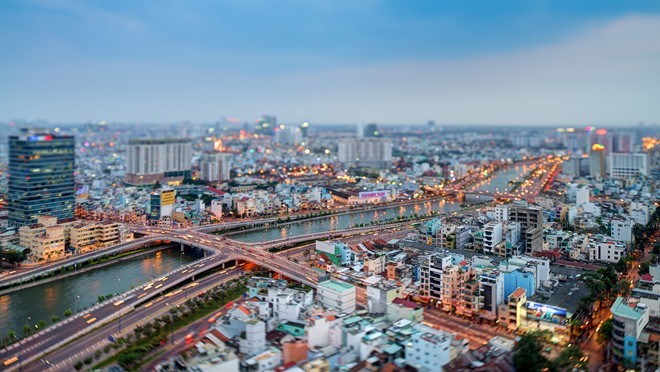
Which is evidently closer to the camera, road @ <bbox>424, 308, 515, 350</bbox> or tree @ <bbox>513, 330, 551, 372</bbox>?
tree @ <bbox>513, 330, 551, 372</bbox>

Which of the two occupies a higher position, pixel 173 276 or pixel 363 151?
pixel 363 151

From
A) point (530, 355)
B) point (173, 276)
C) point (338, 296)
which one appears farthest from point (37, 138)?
point (530, 355)

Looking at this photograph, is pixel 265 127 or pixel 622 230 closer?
pixel 622 230

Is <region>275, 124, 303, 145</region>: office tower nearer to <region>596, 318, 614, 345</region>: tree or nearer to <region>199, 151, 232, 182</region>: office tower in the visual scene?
<region>199, 151, 232, 182</region>: office tower

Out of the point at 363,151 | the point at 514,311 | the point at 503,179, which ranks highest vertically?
the point at 363,151

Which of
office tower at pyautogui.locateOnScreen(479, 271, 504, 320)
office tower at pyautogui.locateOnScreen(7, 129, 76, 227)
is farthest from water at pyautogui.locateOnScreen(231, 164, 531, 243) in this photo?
office tower at pyautogui.locateOnScreen(479, 271, 504, 320)

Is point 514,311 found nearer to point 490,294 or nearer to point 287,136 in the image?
point 490,294

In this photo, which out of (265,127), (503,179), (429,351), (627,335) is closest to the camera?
(429,351)
